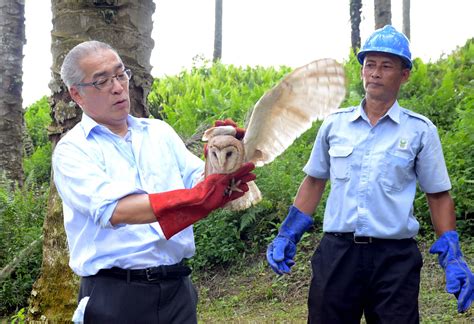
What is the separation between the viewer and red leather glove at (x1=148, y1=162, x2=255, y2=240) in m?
2.55

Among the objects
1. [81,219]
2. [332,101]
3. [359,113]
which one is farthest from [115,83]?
[359,113]

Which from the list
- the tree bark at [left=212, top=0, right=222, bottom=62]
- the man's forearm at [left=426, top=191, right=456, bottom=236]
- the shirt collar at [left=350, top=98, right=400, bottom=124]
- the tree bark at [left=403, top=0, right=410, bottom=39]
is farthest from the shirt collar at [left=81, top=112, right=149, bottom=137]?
the tree bark at [left=403, top=0, right=410, bottom=39]

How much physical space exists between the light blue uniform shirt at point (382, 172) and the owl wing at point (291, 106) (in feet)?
2.33

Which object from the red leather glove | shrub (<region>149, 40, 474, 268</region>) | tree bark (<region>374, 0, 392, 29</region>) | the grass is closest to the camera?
the red leather glove

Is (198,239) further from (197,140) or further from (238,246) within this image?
(197,140)

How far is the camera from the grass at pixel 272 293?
5691 millimetres

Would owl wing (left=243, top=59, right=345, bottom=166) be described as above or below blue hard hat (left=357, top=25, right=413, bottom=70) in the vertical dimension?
below

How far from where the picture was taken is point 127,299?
9.37ft

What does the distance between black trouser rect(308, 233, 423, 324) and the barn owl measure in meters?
0.83

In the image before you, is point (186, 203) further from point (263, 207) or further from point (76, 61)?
point (263, 207)

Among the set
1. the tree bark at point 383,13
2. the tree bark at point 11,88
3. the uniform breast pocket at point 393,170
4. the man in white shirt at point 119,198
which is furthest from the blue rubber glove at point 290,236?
the tree bark at point 383,13

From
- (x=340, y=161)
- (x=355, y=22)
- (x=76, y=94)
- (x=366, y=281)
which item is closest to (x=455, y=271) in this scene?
(x=366, y=281)

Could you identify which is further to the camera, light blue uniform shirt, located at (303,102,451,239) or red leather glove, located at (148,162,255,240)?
light blue uniform shirt, located at (303,102,451,239)

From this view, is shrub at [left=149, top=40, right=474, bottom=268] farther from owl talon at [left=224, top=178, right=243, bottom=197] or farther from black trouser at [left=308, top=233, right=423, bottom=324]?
owl talon at [left=224, top=178, right=243, bottom=197]
